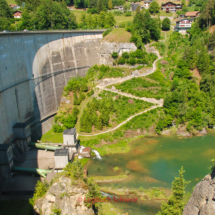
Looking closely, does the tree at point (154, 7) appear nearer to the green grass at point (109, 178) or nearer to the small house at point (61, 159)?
the green grass at point (109, 178)

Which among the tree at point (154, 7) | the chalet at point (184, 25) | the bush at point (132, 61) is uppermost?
the tree at point (154, 7)

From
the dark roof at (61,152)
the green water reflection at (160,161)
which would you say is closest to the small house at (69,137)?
the green water reflection at (160,161)

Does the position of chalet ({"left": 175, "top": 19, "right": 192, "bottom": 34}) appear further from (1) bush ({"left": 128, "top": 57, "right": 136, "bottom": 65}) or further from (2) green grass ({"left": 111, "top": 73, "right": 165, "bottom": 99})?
(2) green grass ({"left": 111, "top": 73, "right": 165, "bottom": 99})

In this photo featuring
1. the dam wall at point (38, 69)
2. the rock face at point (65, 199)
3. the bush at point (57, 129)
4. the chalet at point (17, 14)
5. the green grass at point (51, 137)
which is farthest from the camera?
the chalet at point (17, 14)

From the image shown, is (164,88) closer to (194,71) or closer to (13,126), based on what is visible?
(194,71)

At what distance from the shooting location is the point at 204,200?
9750mm

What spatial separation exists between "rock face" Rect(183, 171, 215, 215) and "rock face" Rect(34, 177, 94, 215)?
22.8ft

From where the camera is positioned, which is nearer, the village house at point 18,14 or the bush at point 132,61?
the bush at point 132,61

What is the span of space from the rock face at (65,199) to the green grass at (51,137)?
15.3 meters

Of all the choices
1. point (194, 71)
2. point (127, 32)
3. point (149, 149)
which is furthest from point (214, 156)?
point (127, 32)

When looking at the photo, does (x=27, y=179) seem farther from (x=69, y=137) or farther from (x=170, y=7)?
(x=170, y=7)

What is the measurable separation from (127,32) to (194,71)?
15371 mm

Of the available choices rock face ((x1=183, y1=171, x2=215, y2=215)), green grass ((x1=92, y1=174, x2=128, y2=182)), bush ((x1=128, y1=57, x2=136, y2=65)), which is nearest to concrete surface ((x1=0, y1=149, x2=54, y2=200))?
green grass ((x1=92, y1=174, x2=128, y2=182))

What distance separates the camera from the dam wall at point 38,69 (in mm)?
26734
